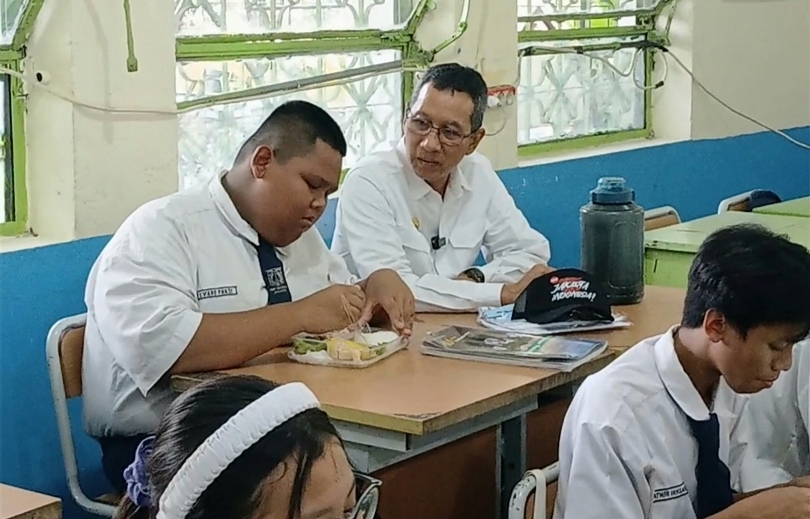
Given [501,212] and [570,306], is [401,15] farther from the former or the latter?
[570,306]

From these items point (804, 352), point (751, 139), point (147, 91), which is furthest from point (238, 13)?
point (751, 139)

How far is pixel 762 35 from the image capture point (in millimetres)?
5379

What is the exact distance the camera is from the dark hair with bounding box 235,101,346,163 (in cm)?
244

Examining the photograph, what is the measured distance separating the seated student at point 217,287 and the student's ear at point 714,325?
0.73 meters

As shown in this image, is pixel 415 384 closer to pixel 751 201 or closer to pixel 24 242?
pixel 24 242

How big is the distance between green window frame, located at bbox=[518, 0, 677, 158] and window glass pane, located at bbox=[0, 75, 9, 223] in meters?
1.91

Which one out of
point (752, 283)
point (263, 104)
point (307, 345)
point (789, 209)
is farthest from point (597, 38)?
point (752, 283)

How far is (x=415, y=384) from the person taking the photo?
6.90ft

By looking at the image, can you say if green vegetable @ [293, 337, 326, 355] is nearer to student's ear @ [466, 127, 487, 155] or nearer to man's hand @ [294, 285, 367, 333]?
man's hand @ [294, 285, 367, 333]

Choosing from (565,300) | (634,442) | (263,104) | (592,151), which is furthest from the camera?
(592,151)

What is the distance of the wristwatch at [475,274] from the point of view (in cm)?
308

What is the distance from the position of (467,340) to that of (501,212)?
0.95 meters

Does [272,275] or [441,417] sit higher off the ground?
[272,275]

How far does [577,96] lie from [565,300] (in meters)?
2.19
